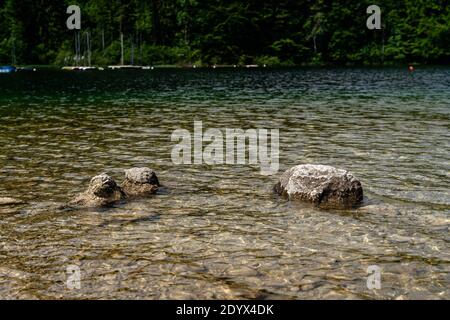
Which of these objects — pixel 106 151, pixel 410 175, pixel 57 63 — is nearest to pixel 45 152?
pixel 106 151

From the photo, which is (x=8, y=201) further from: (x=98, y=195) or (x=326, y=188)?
(x=326, y=188)

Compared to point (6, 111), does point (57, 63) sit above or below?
above

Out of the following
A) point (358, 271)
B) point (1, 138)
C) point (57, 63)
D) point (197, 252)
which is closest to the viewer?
point (358, 271)

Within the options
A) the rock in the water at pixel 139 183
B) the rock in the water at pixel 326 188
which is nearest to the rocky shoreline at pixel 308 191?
the rock in the water at pixel 326 188

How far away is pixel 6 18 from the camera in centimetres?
18400

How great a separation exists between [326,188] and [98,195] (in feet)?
20.8

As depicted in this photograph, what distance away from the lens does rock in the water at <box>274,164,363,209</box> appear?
538 inches

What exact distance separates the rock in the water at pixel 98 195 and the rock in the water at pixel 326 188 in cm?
517

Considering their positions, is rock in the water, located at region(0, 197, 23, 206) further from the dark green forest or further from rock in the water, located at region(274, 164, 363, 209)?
the dark green forest

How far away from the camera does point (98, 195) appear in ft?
45.7

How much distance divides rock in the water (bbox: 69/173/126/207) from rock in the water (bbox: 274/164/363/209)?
517 centimetres

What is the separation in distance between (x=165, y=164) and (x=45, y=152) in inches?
234

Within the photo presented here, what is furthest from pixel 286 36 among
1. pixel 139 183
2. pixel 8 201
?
pixel 8 201

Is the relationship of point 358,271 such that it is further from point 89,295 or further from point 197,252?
point 89,295
